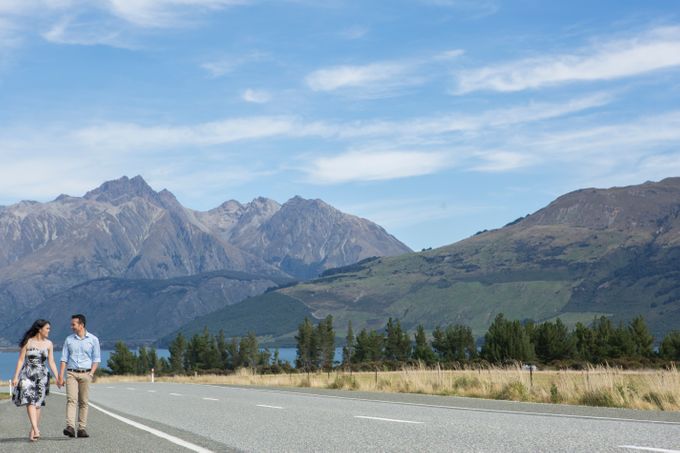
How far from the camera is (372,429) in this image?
1469cm

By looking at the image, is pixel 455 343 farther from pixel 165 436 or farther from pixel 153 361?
pixel 165 436

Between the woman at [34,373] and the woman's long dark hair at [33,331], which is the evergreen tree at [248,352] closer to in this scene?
the woman's long dark hair at [33,331]

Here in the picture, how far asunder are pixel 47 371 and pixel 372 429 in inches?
246

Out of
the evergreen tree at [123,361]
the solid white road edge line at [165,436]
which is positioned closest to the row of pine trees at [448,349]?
the evergreen tree at [123,361]

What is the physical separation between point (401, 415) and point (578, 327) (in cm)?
10881

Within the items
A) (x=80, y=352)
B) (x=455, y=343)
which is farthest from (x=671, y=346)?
(x=80, y=352)

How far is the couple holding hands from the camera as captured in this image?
1529cm

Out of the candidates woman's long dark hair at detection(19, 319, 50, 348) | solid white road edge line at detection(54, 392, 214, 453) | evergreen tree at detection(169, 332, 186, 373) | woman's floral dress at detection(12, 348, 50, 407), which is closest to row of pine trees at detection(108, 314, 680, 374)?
evergreen tree at detection(169, 332, 186, 373)

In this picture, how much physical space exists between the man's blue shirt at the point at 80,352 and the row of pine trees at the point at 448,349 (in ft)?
134

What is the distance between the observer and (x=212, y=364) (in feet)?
594

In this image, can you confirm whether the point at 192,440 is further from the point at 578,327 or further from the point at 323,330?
the point at 323,330

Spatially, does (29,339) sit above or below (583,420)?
above

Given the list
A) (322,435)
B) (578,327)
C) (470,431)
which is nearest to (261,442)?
(322,435)

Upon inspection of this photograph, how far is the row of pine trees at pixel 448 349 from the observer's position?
103m
